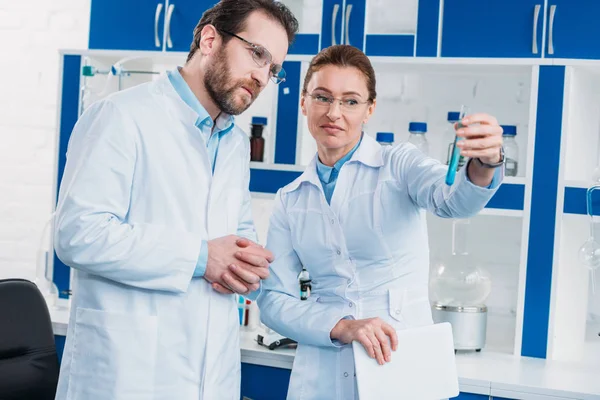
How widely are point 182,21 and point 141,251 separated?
1371 mm

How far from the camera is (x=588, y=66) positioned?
2.23 m

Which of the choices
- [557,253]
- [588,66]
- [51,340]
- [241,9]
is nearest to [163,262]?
[241,9]

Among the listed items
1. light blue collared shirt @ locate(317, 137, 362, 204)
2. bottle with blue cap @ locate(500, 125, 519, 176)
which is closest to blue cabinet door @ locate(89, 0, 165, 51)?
light blue collared shirt @ locate(317, 137, 362, 204)

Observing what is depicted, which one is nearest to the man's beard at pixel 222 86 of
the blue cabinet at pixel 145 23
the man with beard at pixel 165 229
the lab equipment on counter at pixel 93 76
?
the man with beard at pixel 165 229

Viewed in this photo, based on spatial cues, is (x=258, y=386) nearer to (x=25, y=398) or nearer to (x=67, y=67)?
(x=25, y=398)

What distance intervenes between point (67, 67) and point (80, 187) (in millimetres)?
1471

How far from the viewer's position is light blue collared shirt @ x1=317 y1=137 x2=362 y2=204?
5.75 ft

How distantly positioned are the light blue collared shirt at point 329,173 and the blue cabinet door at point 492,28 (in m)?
0.73

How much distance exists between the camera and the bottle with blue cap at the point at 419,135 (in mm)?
2307

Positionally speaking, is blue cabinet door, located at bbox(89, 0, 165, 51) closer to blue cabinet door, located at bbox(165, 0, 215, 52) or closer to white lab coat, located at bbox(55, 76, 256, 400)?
blue cabinet door, located at bbox(165, 0, 215, 52)

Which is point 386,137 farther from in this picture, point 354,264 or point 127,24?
point 127,24

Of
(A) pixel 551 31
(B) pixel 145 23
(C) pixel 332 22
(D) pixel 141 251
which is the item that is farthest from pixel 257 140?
(D) pixel 141 251

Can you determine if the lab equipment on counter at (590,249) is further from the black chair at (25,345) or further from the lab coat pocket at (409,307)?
the black chair at (25,345)

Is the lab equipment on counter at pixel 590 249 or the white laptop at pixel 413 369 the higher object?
the lab equipment on counter at pixel 590 249
